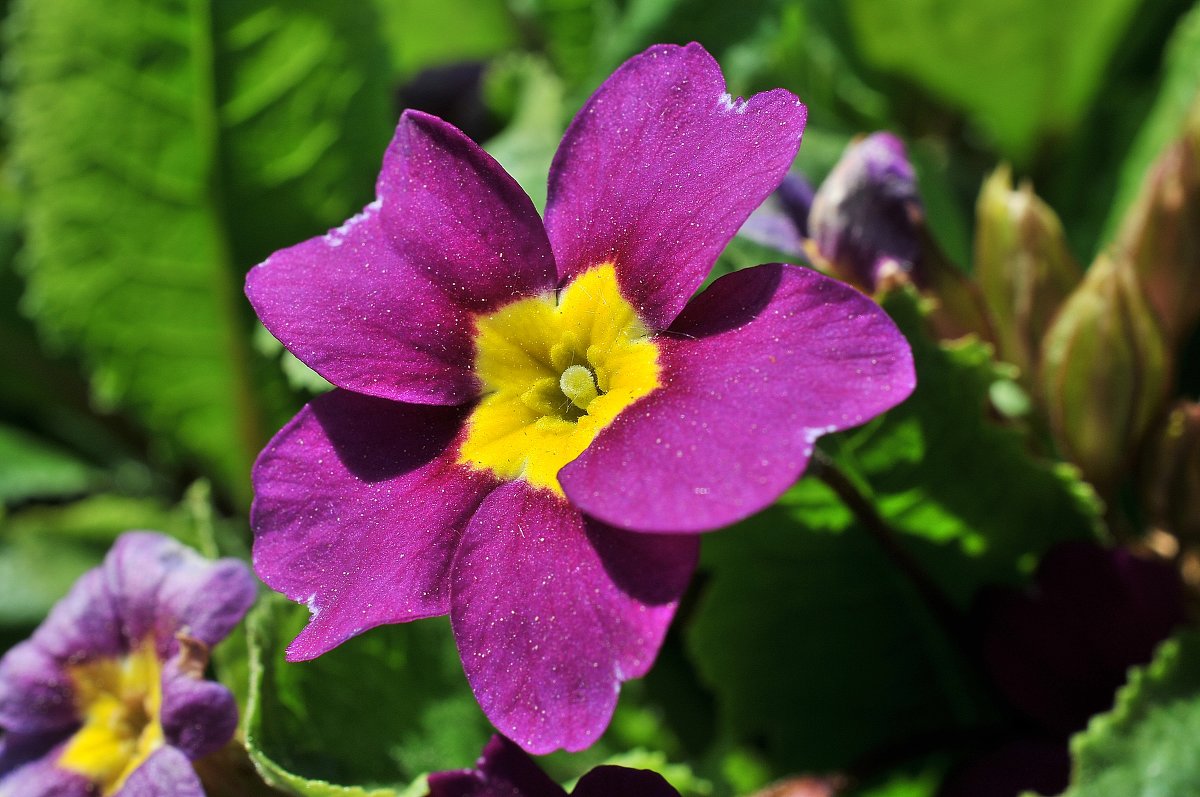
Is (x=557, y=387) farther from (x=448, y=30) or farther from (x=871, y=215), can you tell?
(x=448, y=30)

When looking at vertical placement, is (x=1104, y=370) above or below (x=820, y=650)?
above

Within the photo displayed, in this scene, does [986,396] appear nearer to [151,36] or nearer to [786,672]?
[786,672]

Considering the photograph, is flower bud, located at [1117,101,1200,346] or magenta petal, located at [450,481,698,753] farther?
flower bud, located at [1117,101,1200,346]

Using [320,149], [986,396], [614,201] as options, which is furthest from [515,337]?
[320,149]

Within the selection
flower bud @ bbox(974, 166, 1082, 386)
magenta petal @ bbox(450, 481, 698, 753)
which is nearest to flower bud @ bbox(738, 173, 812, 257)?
flower bud @ bbox(974, 166, 1082, 386)

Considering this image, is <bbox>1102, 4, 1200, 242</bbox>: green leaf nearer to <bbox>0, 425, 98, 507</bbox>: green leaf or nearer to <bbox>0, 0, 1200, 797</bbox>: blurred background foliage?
<bbox>0, 0, 1200, 797</bbox>: blurred background foliage

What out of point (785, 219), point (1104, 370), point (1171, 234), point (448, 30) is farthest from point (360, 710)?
point (448, 30)

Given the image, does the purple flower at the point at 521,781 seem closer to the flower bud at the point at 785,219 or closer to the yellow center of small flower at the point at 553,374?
the yellow center of small flower at the point at 553,374
